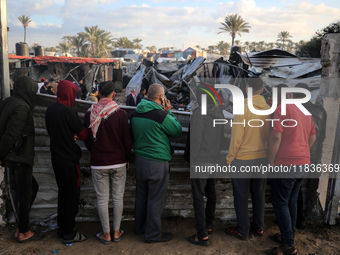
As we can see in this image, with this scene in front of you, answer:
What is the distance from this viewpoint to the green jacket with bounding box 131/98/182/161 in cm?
302

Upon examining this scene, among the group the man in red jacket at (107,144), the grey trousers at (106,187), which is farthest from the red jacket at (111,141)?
the grey trousers at (106,187)

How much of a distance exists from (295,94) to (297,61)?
667cm

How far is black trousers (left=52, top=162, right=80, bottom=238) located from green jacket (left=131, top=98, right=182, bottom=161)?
76 centimetres

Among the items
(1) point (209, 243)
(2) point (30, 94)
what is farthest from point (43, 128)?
(1) point (209, 243)

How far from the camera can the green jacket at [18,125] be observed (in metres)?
2.94

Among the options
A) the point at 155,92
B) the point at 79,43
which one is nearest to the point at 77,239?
the point at 155,92

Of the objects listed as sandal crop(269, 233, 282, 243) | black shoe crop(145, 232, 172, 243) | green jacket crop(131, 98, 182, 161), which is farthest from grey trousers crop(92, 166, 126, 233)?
sandal crop(269, 233, 282, 243)

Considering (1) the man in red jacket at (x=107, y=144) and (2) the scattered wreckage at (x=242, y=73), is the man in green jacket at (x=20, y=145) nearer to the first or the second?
(1) the man in red jacket at (x=107, y=144)

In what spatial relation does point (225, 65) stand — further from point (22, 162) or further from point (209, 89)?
point (22, 162)

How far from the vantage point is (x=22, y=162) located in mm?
3045

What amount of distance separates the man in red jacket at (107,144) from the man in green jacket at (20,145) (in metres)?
0.63

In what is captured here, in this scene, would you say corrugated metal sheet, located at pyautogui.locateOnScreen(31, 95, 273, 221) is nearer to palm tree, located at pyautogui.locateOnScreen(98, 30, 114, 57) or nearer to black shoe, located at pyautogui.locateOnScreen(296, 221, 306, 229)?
black shoe, located at pyautogui.locateOnScreen(296, 221, 306, 229)

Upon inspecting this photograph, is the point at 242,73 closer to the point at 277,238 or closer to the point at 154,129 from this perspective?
the point at 277,238

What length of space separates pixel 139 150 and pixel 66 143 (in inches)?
30.2
